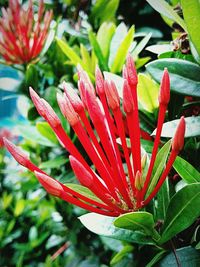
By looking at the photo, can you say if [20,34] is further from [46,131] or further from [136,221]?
[136,221]

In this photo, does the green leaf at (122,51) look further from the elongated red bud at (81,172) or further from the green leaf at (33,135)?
the elongated red bud at (81,172)

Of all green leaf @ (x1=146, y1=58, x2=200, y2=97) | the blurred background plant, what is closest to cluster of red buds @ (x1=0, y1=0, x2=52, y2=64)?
the blurred background plant

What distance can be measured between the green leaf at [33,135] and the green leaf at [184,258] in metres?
0.52

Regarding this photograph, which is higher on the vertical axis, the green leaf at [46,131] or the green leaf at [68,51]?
the green leaf at [68,51]

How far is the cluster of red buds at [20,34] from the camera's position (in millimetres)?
861

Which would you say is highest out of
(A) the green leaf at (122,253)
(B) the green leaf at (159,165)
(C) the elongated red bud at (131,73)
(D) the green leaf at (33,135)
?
(C) the elongated red bud at (131,73)

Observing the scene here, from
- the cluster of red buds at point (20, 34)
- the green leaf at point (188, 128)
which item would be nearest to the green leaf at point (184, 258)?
the green leaf at point (188, 128)

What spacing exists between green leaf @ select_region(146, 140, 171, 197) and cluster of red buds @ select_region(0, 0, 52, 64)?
54 centimetres

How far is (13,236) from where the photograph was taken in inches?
57.8

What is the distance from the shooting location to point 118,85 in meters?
0.57

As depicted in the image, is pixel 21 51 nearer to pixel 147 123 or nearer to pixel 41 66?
pixel 41 66

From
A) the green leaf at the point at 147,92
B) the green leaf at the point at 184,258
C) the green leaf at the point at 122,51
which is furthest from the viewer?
the green leaf at the point at 122,51

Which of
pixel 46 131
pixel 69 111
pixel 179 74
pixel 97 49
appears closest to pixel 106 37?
pixel 97 49

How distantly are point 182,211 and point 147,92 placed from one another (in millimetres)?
235
